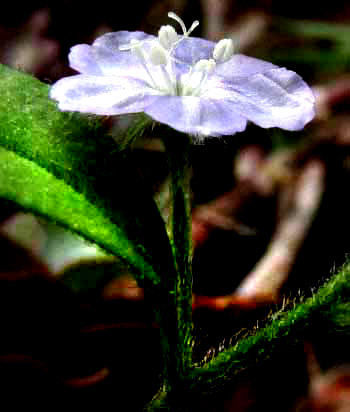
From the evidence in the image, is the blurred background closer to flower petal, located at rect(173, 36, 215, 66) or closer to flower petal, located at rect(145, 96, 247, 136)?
flower petal, located at rect(145, 96, 247, 136)

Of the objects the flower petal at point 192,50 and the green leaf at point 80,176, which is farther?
the flower petal at point 192,50

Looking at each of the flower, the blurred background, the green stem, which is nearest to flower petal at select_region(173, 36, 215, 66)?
the flower

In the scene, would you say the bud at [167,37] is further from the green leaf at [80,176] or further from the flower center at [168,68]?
the green leaf at [80,176]

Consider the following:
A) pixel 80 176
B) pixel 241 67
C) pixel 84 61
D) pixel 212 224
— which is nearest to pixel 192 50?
pixel 241 67

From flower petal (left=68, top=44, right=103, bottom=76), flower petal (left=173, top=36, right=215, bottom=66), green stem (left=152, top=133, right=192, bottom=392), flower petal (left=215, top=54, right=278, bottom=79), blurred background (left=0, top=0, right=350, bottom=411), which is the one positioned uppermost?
flower petal (left=68, top=44, right=103, bottom=76)

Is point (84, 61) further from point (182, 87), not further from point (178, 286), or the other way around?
point (178, 286)

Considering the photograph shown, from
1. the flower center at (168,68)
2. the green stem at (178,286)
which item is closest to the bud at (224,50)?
the flower center at (168,68)

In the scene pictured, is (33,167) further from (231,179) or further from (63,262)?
(231,179)
